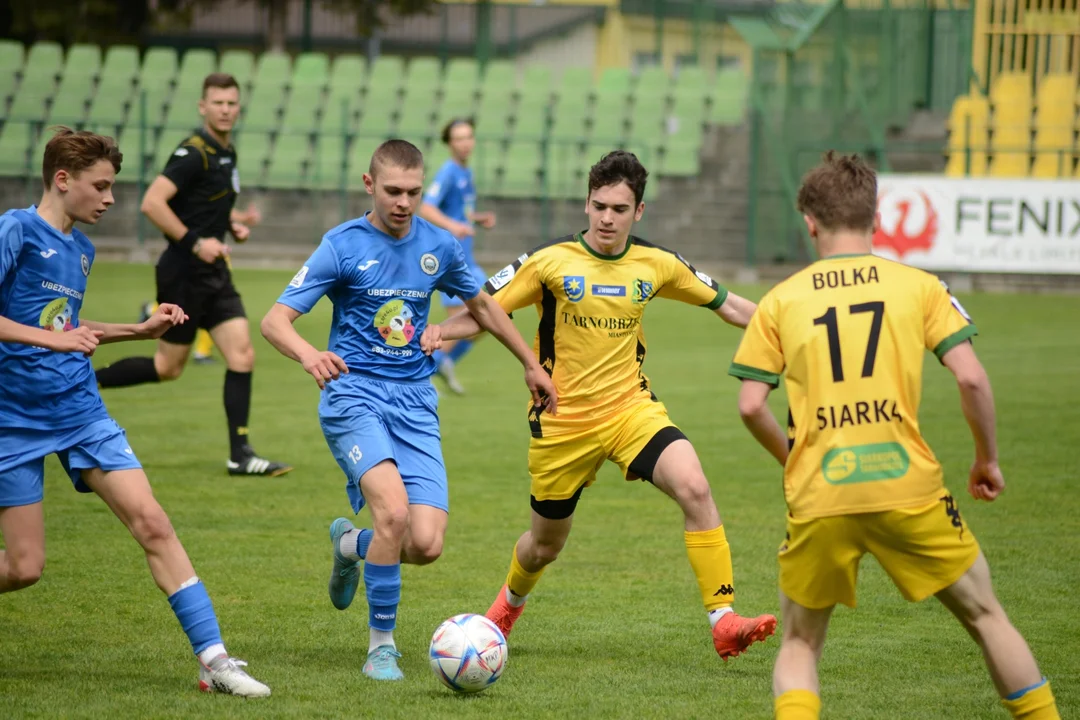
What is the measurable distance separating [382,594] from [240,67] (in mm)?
23970

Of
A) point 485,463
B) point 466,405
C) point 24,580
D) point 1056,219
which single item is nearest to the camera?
point 24,580

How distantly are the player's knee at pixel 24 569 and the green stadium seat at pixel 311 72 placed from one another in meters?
22.4

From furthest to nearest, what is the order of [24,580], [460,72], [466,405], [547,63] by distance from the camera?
[547,63] < [460,72] < [466,405] < [24,580]

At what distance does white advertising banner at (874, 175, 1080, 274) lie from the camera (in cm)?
1934

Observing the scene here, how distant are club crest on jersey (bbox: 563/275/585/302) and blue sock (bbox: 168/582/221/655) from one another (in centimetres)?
194

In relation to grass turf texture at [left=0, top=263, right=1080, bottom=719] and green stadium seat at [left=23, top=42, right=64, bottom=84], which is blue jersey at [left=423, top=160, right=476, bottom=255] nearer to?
grass turf texture at [left=0, top=263, right=1080, bottom=719]

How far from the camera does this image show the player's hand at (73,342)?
15.2ft

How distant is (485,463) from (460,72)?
1783 centimetres

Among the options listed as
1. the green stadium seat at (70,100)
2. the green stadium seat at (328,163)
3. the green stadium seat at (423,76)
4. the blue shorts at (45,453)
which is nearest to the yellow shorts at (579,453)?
the blue shorts at (45,453)

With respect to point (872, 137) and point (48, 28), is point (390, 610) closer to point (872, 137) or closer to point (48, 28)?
point (872, 137)

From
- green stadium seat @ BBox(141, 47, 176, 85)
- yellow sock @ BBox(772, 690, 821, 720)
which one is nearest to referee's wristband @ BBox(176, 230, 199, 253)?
yellow sock @ BBox(772, 690, 821, 720)

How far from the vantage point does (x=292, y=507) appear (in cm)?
827

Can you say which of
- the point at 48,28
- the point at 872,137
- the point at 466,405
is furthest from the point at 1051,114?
the point at 48,28

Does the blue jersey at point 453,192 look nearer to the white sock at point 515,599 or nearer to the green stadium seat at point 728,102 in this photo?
the white sock at point 515,599
